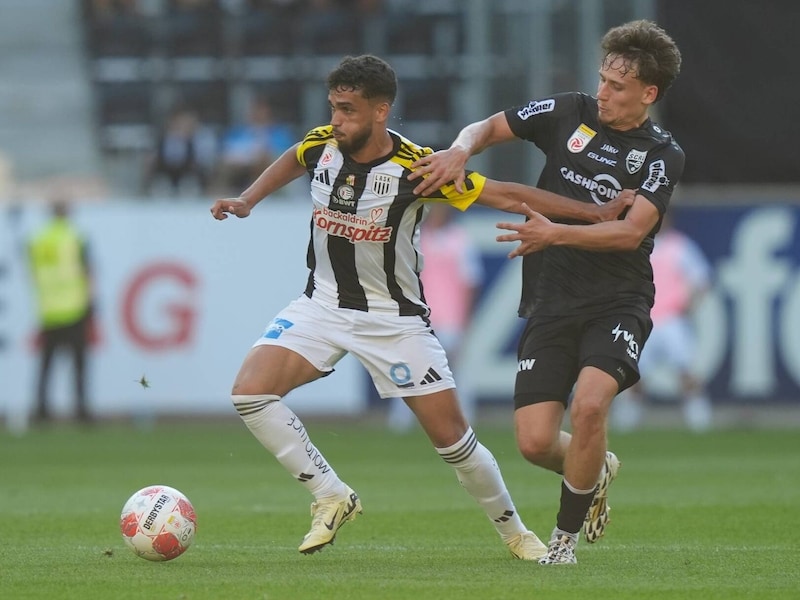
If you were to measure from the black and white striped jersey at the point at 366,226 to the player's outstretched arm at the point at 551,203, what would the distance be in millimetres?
195

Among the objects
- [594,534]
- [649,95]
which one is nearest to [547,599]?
→ [594,534]

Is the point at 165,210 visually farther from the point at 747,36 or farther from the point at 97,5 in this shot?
the point at 747,36

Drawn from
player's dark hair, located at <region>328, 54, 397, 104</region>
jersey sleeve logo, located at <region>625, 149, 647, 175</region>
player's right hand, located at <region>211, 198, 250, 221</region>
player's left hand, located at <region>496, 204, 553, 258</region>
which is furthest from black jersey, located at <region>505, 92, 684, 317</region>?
player's right hand, located at <region>211, 198, 250, 221</region>

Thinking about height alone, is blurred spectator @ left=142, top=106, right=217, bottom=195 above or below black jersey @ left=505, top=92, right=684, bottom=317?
below

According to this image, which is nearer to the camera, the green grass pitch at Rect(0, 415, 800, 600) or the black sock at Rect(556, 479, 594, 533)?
the green grass pitch at Rect(0, 415, 800, 600)

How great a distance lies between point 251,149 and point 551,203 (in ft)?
40.8

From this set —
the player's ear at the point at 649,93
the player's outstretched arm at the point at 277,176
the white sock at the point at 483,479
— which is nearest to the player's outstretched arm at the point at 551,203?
the player's ear at the point at 649,93

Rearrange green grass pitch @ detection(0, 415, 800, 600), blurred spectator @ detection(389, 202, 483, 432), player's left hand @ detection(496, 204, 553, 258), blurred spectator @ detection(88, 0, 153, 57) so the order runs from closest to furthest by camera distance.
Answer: green grass pitch @ detection(0, 415, 800, 600) → player's left hand @ detection(496, 204, 553, 258) → blurred spectator @ detection(389, 202, 483, 432) → blurred spectator @ detection(88, 0, 153, 57)

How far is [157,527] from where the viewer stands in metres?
7.54

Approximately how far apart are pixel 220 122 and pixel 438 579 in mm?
14351

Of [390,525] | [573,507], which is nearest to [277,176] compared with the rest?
[573,507]

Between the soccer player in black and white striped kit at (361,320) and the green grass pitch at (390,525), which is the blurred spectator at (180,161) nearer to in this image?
the green grass pitch at (390,525)

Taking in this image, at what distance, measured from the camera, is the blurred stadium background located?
18.1m

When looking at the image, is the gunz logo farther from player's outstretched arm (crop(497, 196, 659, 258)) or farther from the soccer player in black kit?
player's outstretched arm (crop(497, 196, 659, 258))
